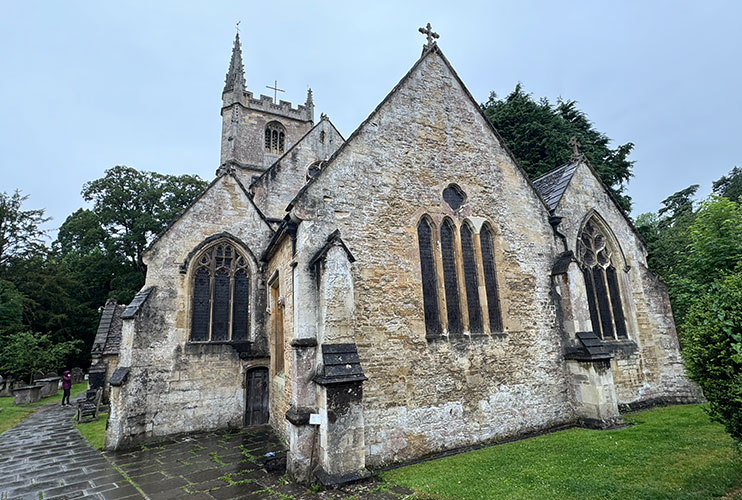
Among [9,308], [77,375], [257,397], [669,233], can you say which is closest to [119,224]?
[9,308]

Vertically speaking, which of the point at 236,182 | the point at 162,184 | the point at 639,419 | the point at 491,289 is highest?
the point at 162,184

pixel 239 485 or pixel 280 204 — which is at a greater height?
pixel 280 204

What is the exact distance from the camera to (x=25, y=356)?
24234mm

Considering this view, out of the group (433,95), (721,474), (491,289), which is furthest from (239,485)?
(433,95)

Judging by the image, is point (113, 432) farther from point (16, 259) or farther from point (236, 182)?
point (16, 259)

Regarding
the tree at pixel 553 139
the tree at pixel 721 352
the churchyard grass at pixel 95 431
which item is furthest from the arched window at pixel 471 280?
the tree at pixel 553 139

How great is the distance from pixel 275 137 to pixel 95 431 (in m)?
21.1

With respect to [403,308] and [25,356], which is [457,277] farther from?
[25,356]

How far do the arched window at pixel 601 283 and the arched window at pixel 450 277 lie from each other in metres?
5.40

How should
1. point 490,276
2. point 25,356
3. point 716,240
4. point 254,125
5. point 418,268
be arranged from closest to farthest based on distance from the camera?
point 418,268, point 490,276, point 716,240, point 25,356, point 254,125

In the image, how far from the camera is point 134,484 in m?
7.21

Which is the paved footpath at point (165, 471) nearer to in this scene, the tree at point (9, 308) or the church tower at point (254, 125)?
Answer: the church tower at point (254, 125)

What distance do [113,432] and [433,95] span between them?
1294 centimetres

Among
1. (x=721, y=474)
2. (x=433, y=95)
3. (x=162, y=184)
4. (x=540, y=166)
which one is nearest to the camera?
(x=721, y=474)
